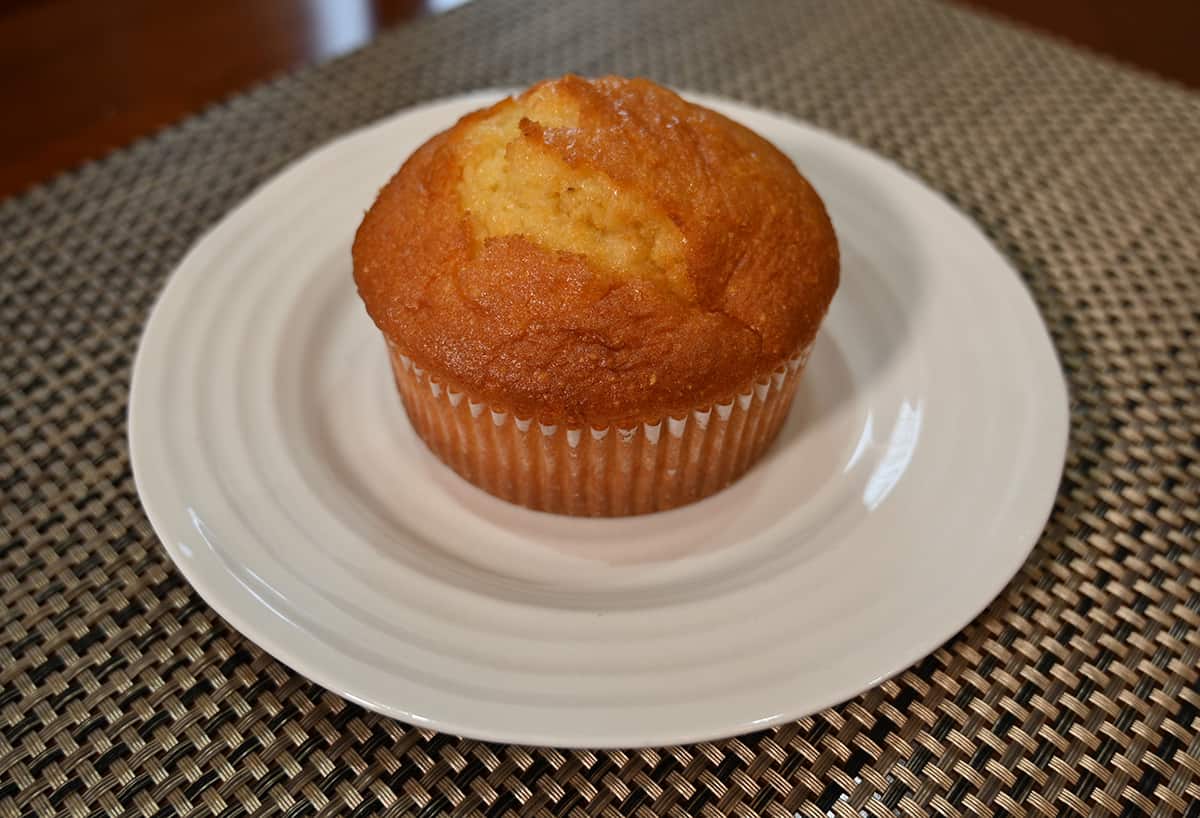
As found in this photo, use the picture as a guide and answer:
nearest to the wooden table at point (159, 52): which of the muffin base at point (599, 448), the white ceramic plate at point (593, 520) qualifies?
the white ceramic plate at point (593, 520)

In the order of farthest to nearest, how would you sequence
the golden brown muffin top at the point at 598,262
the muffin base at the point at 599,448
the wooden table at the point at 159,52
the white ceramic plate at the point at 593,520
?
the wooden table at the point at 159,52
the muffin base at the point at 599,448
the golden brown muffin top at the point at 598,262
the white ceramic plate at the point at 593,520

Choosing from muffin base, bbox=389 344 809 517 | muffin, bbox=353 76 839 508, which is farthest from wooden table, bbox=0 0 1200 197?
muffin base, bbox=389 344 809 517

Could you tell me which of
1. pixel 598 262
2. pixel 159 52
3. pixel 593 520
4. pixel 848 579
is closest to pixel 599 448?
pixel 593 520

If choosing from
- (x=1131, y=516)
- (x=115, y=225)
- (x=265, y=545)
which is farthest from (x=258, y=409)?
(x=1131, y=516)

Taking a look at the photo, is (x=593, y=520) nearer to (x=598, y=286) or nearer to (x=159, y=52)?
(x=598, y=286)

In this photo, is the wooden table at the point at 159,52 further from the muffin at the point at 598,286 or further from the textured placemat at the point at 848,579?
the muffin at the point at 598,286

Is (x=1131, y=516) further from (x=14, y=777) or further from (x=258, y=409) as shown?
(x=14, y=777)

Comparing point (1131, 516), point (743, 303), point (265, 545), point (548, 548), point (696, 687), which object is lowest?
point (1131, 516)
